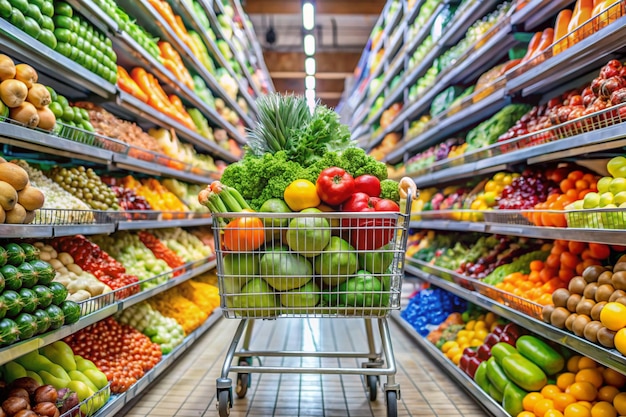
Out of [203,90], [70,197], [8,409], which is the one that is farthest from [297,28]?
[8,409]

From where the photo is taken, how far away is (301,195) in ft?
6.66

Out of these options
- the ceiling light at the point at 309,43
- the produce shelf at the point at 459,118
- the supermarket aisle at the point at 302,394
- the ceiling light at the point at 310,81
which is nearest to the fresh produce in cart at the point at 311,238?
the supermarket aisle at the point at 302,394

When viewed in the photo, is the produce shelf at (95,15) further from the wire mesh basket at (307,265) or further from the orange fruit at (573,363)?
the orange fruit at (573,363)

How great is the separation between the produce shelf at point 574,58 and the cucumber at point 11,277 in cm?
263

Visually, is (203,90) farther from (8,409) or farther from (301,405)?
(8,409)

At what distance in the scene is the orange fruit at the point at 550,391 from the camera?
2.34m

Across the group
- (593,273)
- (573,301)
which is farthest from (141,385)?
(593,273)

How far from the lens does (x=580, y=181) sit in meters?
2.77

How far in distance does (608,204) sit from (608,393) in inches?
32.1

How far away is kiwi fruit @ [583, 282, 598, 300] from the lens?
216 cm

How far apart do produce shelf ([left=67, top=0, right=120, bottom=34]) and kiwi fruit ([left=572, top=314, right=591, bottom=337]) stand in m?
3.03

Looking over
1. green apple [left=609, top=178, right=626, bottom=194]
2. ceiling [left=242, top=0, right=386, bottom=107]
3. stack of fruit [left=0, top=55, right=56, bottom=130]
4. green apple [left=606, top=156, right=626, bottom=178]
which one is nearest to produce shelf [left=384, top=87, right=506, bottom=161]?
green apple [left=606, top=156, right=626, bottom=178]

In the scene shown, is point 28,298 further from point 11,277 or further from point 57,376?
point 57,376

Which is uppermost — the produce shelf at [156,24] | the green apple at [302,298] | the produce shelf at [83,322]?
the produce shelf at [156,24]
